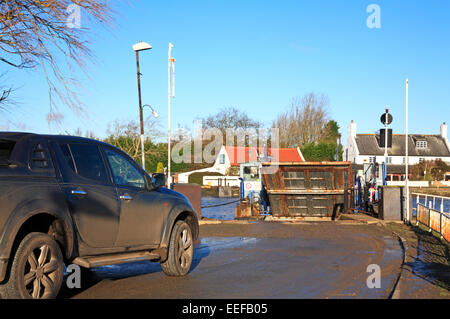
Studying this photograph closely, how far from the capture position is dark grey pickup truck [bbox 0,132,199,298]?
17.7ft

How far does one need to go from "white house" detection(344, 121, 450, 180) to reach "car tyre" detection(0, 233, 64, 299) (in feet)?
263

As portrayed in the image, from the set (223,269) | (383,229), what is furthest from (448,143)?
(223,269)

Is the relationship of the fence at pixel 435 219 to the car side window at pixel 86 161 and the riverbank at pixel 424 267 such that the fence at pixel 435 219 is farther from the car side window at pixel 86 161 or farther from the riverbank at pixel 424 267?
the car side window at pixel 86 161

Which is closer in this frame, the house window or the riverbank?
the riverbank

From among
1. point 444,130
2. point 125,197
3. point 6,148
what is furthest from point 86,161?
point 444,130

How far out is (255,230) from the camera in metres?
15.3

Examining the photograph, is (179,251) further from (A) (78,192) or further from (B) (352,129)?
(B) (352,129)

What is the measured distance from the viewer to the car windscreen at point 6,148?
590 cm

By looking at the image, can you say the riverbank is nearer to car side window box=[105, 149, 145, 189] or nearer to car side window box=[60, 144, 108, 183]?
car side window box=[105, 149, 145, 189]

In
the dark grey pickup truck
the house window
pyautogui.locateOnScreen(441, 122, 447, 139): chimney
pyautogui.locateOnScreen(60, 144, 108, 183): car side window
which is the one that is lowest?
the dark grey pickup truck

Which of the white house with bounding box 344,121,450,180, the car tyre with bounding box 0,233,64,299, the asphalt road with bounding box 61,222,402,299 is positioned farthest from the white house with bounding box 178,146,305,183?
the car tyre with bounding box 0,233,64,299

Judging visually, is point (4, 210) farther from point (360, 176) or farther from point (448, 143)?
point (448, 143)

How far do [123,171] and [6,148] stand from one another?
1848 mm
